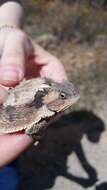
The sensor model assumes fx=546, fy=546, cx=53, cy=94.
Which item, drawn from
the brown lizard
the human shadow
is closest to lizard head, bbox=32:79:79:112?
the brown lizard

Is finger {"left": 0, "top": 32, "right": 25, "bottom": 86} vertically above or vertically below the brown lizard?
above

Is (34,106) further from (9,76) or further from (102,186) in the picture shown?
(102,186)

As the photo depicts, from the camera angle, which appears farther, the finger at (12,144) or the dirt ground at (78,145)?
the dirt ground at (78,145)

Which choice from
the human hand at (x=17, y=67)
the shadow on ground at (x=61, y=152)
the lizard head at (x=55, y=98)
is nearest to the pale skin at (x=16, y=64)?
the human hand at (x=17, y=67)

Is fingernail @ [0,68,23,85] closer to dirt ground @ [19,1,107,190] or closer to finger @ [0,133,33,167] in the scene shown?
finger @ [0,133,33,167]

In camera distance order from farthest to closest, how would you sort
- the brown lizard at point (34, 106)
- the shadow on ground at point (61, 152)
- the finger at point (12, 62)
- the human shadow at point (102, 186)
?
the shadow on ground at point (61, 152)
the human shadow at point (102, 186)
the finger at point (12, 62)
the brown lizard at point (34, 106)

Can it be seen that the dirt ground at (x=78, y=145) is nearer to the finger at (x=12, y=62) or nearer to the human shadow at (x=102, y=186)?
the human shadow at (x=102, y=186)

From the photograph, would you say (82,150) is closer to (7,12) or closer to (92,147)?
(92,147)
